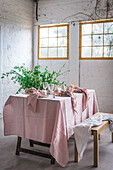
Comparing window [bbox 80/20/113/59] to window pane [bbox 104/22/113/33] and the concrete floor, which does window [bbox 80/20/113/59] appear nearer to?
window pane [bbox 104/22/113/33]

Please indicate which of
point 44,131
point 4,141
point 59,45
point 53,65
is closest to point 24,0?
point 59,45

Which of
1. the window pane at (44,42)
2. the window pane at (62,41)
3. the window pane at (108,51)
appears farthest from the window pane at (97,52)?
the window pane at (44,42)

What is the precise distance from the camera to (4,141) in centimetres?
373

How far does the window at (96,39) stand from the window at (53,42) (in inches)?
21.3

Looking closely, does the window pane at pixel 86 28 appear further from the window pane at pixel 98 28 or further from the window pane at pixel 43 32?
the window pane at pixel 43 32

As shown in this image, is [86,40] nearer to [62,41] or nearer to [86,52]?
[86,52]

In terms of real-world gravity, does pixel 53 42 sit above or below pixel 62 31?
below

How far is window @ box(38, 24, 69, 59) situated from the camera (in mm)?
6707

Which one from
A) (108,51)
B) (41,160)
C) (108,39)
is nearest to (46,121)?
(41,160)

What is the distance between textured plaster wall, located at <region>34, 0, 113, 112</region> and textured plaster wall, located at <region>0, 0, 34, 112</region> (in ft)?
1.82

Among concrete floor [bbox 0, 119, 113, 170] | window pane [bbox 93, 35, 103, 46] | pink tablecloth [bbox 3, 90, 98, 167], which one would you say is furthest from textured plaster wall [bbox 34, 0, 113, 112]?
pink tablecloth [bbox 3, 90, 98, 167]

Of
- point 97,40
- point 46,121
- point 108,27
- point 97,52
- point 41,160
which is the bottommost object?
point 41,160

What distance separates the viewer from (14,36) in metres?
6.18

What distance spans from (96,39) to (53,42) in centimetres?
141
